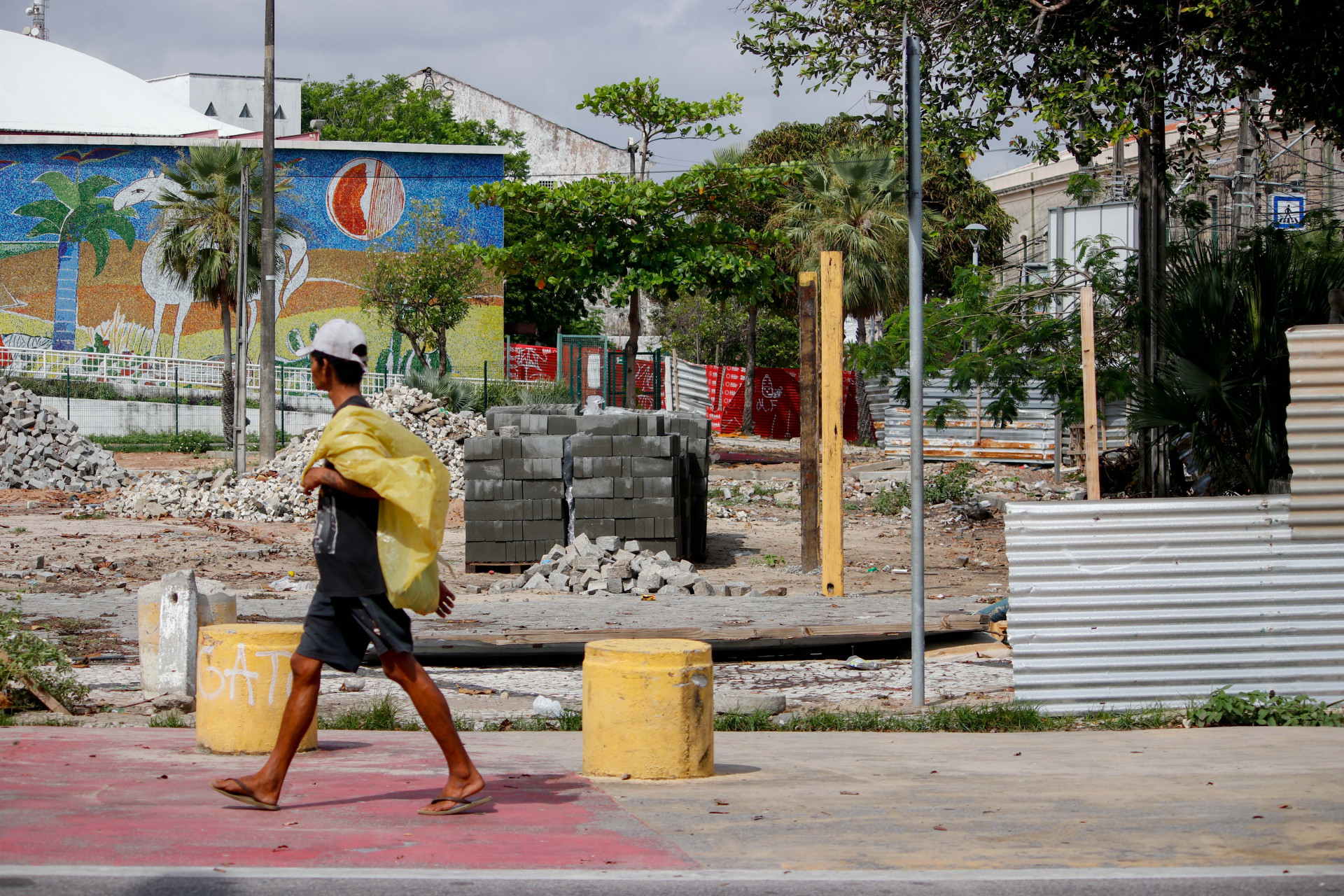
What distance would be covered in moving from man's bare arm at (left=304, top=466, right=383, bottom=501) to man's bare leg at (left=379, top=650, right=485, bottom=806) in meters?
0.58

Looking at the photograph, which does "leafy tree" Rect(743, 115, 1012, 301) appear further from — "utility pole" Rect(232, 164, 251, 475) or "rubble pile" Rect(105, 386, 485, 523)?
Result: "utility pole" Rect(232, 164, 251, 475)

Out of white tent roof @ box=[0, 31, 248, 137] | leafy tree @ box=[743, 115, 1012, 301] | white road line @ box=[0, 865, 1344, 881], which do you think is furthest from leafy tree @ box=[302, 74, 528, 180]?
white road line @ box=[0, 865, 1344, 881]

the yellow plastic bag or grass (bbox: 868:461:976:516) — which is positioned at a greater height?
the yellow plastic bag

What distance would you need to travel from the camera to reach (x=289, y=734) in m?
4.27

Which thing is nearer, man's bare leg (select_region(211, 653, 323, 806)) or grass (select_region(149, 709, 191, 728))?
man's bare leg (select_region(211, 653, 323, 806))

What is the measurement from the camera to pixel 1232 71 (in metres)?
11.3

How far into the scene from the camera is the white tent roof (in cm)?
4831

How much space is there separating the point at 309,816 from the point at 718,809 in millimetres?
1495

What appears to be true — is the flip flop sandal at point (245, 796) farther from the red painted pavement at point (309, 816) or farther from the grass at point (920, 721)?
the grass at point (920, 721)

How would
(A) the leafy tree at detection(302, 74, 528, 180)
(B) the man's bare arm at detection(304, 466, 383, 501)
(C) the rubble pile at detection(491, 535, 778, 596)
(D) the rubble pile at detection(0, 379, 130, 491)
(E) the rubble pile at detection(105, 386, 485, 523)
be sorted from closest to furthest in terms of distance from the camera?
(B) the man's bare arm at detection(304, 466, 383, 501) < (C) the rubble pile at detection(491, 535, 778, 596) < (E) the rubble pile at detection(105, 386, 485, 523) < (D) the rubble pile at detection(0, 379, 130, 491) < (A) the leafy tree at detection(302, 74, 528, 180)

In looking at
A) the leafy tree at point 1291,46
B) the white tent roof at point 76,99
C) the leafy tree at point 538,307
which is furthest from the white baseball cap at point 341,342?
the white tent roof at point 76,99

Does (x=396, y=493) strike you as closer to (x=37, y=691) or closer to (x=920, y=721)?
(x=37, y=691)

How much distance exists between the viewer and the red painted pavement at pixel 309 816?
12.7 ft

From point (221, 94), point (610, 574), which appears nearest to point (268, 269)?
point (610, 574)
